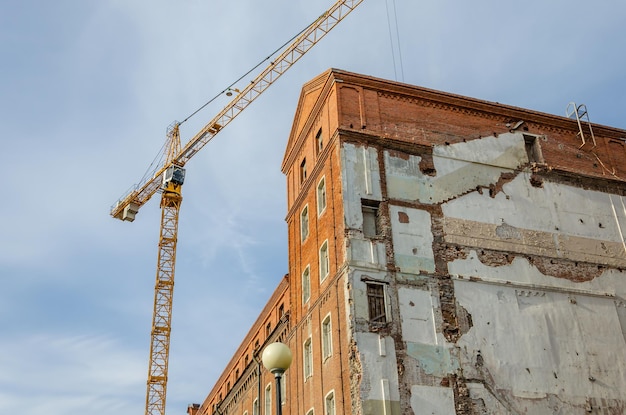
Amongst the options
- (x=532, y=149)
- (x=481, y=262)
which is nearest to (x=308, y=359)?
(x=481, y=262)

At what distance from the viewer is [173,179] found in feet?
230

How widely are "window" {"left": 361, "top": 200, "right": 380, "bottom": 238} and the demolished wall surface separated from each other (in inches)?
11.4

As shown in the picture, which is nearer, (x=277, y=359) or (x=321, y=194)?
(x=277, y=359)

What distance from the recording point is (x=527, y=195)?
33281 millimetres

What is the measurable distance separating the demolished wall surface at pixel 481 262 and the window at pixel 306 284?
473cm

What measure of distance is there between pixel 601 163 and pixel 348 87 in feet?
43.2

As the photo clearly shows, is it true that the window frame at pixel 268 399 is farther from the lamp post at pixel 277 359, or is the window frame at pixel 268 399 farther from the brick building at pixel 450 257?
the lamp post at pixel 277 359

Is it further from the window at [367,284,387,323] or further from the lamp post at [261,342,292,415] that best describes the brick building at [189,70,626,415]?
the lamp post at [261,342,292,415]

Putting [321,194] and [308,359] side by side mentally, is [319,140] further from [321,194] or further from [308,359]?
[308,359]

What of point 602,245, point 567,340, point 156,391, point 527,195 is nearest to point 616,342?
point 567,340

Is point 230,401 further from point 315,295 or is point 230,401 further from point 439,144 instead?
point 439,144

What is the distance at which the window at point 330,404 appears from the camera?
28234 millimetres

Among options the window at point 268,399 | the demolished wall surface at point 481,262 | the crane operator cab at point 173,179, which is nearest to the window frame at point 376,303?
the demolished wall surface at point 481,262

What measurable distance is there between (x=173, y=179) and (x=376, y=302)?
147 ft
